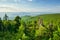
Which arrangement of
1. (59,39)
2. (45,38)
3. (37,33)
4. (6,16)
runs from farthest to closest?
(6,16)
(37,33)
(45,38)
(59,39)

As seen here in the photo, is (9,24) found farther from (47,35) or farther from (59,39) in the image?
(59,39)

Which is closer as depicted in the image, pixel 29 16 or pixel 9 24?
pixel 9 24

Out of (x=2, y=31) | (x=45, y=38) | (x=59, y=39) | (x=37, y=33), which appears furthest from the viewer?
(x=2, y=31)

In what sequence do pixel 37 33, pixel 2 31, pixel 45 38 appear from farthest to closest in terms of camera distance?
pixel 2 31 → pixel 37 33 → pixel 45 38

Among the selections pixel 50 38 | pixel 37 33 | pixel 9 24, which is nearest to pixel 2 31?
pixel 9 24

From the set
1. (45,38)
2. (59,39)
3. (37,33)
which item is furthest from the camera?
(37,33)

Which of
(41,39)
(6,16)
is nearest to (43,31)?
(41,39)

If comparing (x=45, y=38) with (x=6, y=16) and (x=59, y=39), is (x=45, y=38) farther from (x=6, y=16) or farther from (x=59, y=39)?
(x=6, y=16)

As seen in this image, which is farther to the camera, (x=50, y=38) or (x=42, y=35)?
(x=42, y=35)
